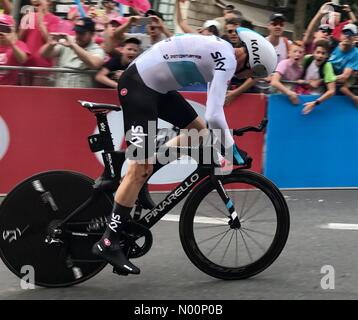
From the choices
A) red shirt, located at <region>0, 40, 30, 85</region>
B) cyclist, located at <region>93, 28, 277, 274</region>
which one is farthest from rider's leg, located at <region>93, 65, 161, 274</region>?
red shirt, located at <region>0, 40, 30, 85</region>

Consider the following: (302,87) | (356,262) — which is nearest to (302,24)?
(302,87)

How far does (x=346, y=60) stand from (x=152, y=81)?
468 cm

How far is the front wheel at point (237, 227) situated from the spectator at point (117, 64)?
3112mm

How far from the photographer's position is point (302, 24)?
19.6 metres

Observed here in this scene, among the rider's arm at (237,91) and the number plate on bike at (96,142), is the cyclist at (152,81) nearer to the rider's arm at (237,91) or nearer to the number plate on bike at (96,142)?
the number plate on bike at (96,142)

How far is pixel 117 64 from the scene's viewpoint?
7.10m

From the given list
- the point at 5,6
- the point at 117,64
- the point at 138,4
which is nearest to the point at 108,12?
the point at 138,4

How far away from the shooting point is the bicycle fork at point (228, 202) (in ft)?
14.0

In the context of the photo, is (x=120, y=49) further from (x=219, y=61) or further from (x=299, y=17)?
(x=299, y=17)

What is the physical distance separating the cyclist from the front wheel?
0.37 metres

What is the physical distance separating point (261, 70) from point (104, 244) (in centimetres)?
158

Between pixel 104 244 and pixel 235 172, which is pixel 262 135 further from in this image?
pixel 104 244

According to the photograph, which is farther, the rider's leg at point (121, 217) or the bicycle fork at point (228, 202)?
the bicycle fork at point (228, 202)

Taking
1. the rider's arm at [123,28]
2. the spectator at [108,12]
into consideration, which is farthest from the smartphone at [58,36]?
the spectator at [108,12]
